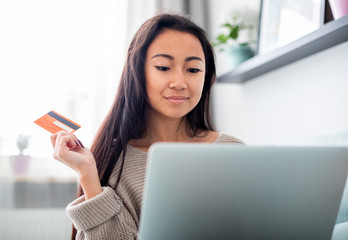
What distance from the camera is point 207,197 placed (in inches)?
24.5

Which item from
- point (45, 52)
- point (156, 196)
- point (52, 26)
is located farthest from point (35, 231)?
point (156, 196)

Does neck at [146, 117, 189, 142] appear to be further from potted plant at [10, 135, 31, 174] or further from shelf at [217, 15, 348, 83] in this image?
potted plant at [10, 135, 31, 174]

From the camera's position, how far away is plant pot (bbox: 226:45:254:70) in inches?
83.5

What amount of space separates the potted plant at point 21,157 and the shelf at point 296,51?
121cm

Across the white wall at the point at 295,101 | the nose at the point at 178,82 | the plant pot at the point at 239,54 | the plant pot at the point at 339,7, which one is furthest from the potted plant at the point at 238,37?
the nose at the point at 178,82

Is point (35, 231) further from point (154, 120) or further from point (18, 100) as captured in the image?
point (154, 120)

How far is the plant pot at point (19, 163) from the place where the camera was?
228 cm

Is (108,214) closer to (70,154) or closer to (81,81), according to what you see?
(70,154)

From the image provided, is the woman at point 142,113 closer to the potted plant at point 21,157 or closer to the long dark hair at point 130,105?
the long dark hair at point 130,105

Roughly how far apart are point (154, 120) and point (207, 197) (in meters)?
0.70

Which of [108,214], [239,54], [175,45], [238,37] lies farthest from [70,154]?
[238,37]

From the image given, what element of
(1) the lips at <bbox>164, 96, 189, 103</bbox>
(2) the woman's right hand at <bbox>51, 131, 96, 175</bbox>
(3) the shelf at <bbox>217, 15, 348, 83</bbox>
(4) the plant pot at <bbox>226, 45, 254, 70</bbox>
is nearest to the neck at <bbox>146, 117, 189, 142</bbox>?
(1) the lips at <bbox>164, 96, 189, 103</bbox>

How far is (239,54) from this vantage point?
84.0 inches

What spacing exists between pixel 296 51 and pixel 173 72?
2.28 ft
